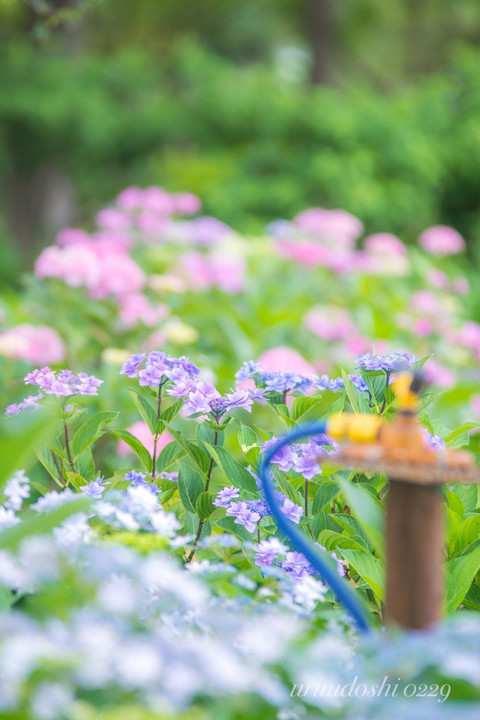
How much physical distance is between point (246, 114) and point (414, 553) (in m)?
8.73

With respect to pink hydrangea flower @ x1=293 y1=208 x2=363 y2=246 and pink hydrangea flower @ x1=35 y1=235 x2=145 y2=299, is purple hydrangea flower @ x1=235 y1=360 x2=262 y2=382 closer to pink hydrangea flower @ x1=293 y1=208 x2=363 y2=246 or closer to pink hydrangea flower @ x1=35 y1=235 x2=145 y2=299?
A: pink hydrangea flower @ x1=35 y1=235 x2=145 y2=299

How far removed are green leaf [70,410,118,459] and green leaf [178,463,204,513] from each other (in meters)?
0.16

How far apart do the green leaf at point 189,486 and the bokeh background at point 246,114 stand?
685cm

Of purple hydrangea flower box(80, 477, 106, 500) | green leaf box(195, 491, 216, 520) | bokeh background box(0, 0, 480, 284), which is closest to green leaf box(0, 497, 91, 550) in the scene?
purple hydrangea flower box(80, 477, 106, 500)

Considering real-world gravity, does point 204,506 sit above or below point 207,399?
below

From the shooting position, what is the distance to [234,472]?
137 cm

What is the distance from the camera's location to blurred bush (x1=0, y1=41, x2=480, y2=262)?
8.47 meters

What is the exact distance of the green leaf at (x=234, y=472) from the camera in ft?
4.42

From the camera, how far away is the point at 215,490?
150 centimetres

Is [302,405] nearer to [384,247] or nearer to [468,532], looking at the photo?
[468,532]

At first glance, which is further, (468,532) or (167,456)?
(167,456)

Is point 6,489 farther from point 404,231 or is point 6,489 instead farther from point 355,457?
point 404,231

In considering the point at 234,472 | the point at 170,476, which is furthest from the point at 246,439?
the point at 170,476

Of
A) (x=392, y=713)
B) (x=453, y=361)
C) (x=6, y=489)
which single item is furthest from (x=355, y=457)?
(x=453, y=361)
